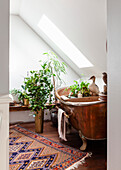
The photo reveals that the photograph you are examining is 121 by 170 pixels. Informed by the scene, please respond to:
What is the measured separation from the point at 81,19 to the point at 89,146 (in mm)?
1874

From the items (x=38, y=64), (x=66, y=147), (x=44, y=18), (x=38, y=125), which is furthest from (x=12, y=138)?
(x=44, y=18)

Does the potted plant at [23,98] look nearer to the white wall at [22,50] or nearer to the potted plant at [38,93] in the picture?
the white wall at [22,50]

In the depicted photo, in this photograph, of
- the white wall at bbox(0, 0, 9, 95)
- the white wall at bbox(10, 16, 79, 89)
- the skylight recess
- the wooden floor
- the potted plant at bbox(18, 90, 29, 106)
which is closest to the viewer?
the white wall at bbox(0, 0, 9, 95)

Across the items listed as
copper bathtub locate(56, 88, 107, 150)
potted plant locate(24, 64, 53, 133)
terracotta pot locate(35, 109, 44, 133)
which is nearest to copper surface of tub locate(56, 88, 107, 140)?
copper bathtub locate(56, 88, 107, 150)

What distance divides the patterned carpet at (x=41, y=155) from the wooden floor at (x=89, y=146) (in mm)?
111

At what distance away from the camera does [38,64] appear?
4301mm

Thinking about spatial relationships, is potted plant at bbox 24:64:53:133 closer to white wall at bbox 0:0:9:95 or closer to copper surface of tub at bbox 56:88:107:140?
copper surface of tub at bbox 56:88:107:140

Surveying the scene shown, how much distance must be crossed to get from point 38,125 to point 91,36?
1.88 m

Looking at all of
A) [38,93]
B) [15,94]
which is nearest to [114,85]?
[38,93]

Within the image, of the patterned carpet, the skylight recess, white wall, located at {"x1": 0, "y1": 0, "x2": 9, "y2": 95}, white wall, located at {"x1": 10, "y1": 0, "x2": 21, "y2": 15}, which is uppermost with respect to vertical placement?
white wall, located at {"x1": 10, "y1": 0, "x2": 21, "y2": 15}

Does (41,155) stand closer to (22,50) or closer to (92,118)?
(92,118)

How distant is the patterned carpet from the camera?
2073 mm

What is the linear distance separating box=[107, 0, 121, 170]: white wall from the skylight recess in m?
2.36

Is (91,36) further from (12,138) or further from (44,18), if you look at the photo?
(12,138)
